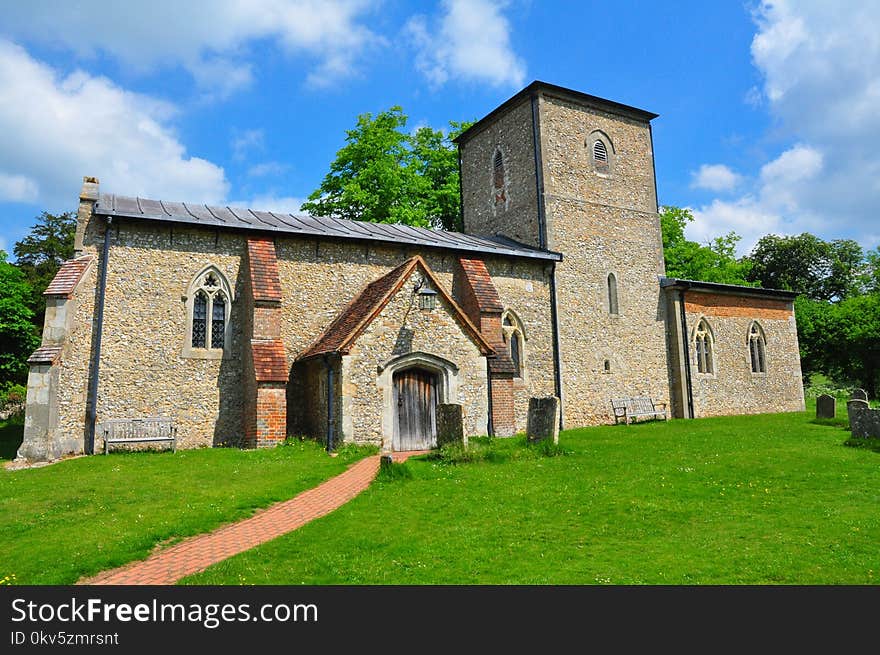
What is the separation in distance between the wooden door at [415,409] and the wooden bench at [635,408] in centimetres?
869

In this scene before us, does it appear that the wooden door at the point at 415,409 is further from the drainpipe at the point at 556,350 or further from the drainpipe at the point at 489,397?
the drainpipe at the point at 556,350

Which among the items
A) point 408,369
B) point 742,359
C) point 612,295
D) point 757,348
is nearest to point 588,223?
point 612,295

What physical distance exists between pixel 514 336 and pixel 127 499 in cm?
1350

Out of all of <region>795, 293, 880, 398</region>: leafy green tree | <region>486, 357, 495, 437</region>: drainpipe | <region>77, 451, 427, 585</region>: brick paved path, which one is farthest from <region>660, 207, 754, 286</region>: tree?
<region>77, 451, 427, 585</region>: brick paved path

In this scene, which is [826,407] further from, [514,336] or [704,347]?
[514,336]

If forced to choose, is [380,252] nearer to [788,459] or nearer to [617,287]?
[617,287]

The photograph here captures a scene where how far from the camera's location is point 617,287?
23.0 m

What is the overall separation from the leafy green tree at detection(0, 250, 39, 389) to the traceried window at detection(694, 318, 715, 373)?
1055 inches

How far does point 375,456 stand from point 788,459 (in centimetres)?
869

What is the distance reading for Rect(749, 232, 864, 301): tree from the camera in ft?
166

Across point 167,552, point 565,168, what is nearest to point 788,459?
point 167,552

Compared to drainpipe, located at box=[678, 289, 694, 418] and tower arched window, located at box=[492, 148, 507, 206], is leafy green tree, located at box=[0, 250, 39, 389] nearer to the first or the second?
tower arched window, located at box=[492, 148, 507, 206]

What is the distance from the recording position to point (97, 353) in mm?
14875

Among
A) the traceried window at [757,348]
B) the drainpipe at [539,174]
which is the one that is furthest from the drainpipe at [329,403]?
the traceried window at [757,348]
